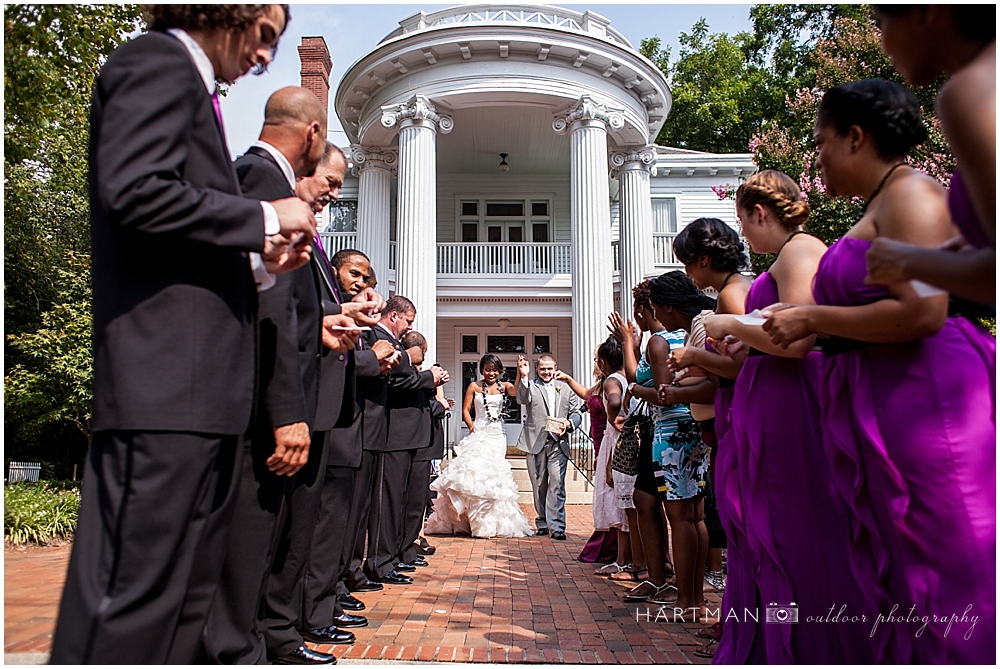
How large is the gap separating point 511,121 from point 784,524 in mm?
15734

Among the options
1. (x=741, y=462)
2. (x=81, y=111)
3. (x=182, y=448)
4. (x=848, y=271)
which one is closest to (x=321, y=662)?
(x=182, y=448)

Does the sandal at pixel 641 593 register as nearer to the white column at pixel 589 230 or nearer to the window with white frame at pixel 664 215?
the white column at pixel 589 230

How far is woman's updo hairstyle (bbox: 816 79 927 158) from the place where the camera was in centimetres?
225

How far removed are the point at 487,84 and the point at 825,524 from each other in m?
14.1

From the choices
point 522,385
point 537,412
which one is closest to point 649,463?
point 537,412

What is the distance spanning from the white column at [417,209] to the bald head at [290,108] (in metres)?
12.2

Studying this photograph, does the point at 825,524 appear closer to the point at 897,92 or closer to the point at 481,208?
the point at 897,92

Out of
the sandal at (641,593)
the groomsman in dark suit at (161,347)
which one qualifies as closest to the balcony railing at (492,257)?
the sandal at (641,593)

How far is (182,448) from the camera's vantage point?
1.70 metres

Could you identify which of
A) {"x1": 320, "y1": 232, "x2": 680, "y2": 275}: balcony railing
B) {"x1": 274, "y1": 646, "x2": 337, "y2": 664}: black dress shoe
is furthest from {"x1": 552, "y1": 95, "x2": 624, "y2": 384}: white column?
{"x1": 274, "y1": 646, "x2": 337, "y2": 664}: black dress shoe

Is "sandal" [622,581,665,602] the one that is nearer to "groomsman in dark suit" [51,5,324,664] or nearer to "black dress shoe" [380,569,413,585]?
"black dress shoe" [380,569,413,585]

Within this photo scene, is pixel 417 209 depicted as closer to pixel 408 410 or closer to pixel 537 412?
pixel 537 412

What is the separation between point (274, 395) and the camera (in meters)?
2.27

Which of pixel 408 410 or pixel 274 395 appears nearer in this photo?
pixel 274 395
